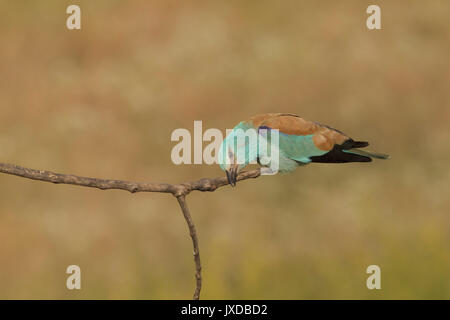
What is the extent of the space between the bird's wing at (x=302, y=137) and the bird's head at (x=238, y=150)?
15cm

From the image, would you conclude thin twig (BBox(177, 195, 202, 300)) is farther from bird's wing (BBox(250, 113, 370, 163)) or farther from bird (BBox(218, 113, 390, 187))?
bird's wing (BBox(250, 113, 370, 163))

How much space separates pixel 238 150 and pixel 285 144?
0.45 metres

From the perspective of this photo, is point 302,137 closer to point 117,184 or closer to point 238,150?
point 238,150

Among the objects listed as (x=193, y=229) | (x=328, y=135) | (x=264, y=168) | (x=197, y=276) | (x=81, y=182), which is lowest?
(x=197, y=276)

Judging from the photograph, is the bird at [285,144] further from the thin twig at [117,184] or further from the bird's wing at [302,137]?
the thin twig at [117,184]

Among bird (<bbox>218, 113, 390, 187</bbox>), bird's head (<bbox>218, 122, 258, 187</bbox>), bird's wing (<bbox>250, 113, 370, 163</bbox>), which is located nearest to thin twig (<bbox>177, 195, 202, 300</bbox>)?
bird's head (<bbox>218, 122, 258, 187</bbox>)

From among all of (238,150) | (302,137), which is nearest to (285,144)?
(302,137)

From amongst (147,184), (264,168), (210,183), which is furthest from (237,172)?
(147,184)

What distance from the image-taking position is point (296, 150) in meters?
3.64

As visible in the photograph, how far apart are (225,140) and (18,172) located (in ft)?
4.75

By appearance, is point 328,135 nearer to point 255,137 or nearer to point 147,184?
point 255,137

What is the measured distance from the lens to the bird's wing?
3527 mm

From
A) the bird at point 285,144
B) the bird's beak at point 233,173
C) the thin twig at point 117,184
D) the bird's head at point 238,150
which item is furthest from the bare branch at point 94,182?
the bird at point 285,144

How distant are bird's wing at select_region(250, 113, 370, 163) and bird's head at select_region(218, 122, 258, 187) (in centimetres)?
15
